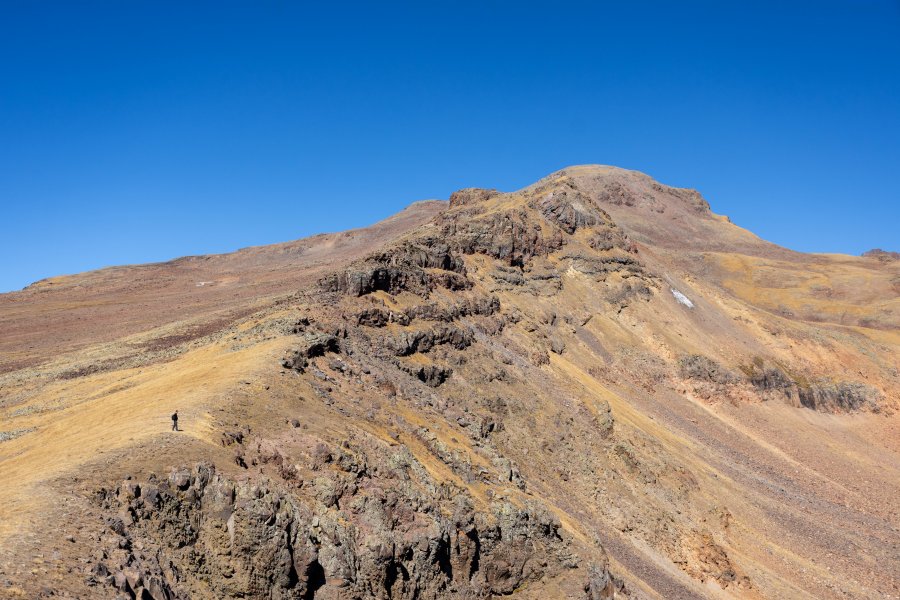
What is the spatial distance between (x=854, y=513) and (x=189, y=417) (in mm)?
56570

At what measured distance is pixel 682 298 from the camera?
7938cm

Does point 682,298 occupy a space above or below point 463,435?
above

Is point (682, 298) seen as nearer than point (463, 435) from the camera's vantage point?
No

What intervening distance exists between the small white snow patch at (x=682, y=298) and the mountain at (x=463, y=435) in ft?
1.22

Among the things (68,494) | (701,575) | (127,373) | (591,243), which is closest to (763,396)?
(591,243)

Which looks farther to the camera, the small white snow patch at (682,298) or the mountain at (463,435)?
the small white snow patch at (682,298)

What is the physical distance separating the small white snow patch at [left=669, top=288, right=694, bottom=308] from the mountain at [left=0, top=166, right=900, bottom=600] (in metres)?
0.37

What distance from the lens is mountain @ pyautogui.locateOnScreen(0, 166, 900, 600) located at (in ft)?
57.8

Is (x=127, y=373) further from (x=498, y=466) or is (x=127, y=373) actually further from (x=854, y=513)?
(x=854, y=513)

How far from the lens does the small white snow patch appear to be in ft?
259

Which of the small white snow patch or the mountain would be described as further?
the small white snow patch

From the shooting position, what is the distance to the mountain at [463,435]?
57.8 feet

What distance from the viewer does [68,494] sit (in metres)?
16.0

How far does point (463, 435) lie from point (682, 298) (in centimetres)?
5524
